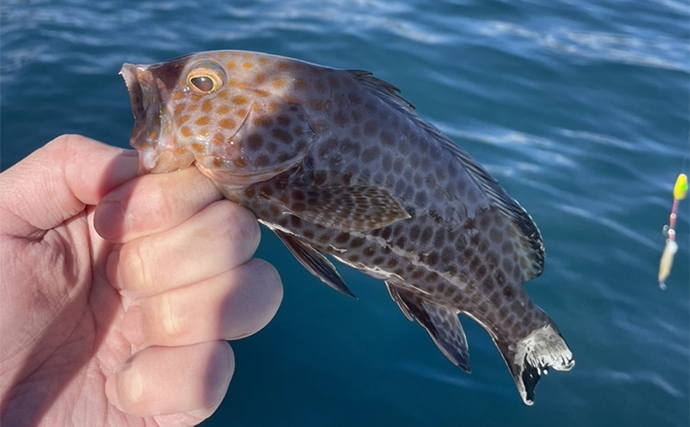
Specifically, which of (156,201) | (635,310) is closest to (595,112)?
(635,310)

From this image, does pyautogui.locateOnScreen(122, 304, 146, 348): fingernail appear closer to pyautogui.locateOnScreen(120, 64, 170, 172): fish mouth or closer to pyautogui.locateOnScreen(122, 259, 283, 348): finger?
pyautogui.locateOnScreen(122, 259, 283, 348): finger

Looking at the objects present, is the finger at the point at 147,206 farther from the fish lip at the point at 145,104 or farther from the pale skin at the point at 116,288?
the fish lip at the point at 145,104

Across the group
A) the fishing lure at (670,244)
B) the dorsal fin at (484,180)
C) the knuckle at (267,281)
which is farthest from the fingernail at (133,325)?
the fishing lure at (670,244)

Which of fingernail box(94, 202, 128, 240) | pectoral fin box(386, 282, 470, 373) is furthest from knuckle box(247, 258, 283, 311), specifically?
pectoral fin box(386, 282, 470, 373)

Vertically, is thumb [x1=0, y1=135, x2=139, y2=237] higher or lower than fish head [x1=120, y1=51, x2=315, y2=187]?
lower

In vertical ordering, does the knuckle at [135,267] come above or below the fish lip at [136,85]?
below

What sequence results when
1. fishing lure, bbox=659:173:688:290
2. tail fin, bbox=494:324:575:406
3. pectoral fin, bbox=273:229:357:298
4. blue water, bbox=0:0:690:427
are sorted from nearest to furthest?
pectoral fin, bbox=273:229:357:298, tail fin, bbox=494:324:575:406, blue water, bbox=0:0:690:427, fishing lure, bbox=659:173:688:290

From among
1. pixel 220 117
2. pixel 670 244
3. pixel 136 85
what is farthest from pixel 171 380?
pixel 670 244
